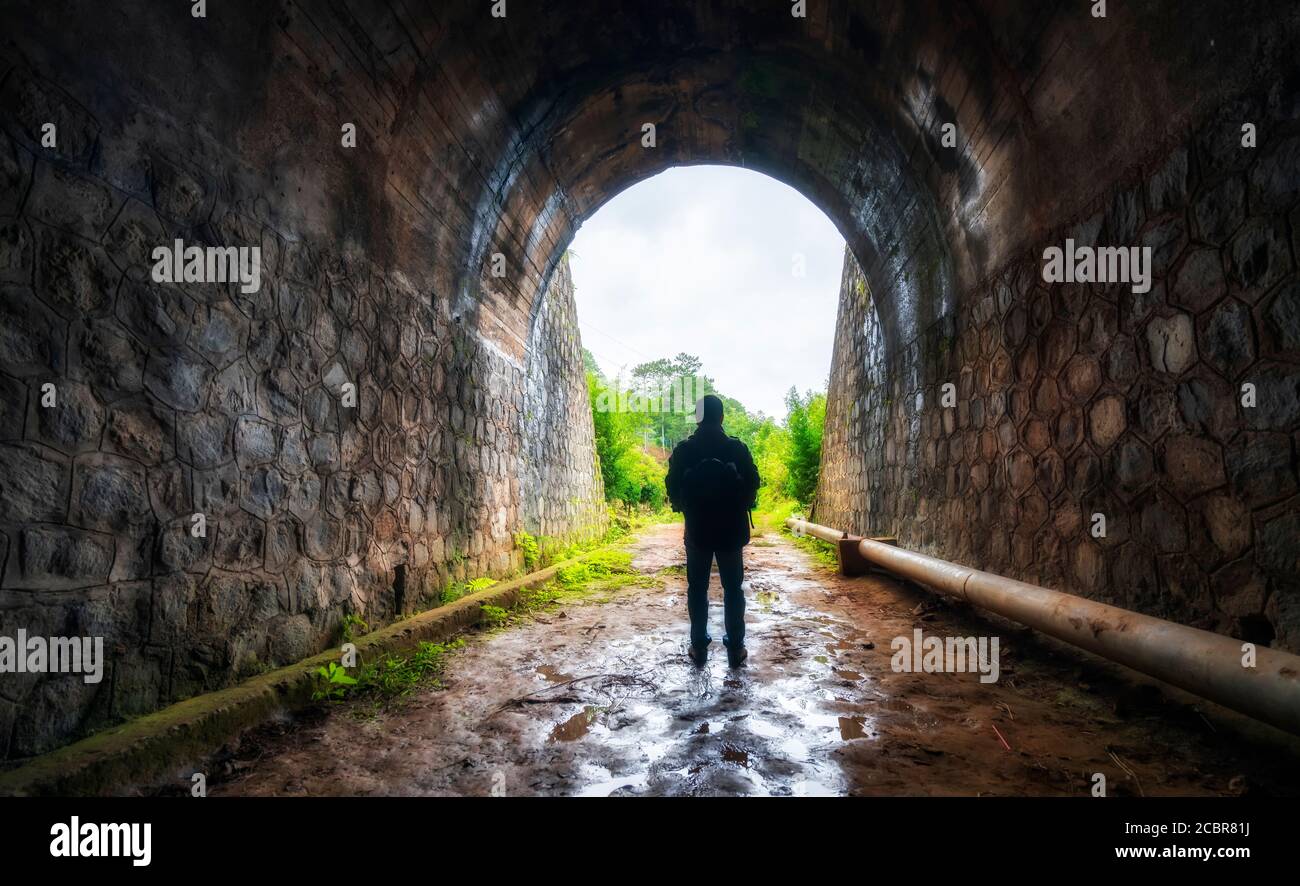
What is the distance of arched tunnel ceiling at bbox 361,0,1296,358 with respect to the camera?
130 inches

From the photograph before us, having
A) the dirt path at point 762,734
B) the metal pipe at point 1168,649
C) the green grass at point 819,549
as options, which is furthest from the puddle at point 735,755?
the green grass at point 819,549

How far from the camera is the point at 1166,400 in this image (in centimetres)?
290

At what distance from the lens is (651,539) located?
45.3 ft

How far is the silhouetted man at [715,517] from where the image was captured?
394cm

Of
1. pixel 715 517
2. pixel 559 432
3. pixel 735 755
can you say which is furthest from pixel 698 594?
pixel 559 432

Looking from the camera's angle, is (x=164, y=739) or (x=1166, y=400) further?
(x=1166, y=400)

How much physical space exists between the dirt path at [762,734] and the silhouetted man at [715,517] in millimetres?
300

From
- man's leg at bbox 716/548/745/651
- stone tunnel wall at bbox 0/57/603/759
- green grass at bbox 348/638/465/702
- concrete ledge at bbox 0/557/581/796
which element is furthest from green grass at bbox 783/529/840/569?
concrete ledge at bbox 0/557/581/796

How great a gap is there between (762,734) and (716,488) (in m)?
1.73

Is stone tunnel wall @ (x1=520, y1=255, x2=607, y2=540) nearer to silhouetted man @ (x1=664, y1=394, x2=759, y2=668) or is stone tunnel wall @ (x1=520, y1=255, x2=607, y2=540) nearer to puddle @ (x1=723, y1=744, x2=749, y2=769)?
silhouetted man @ (x1=664, y1=394, x2=759, y2=668)

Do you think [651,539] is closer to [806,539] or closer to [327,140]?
[806,539]

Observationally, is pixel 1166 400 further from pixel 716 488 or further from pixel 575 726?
pixel 575 726

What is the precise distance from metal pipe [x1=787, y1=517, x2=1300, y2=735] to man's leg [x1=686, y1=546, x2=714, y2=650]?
1.89 meters
